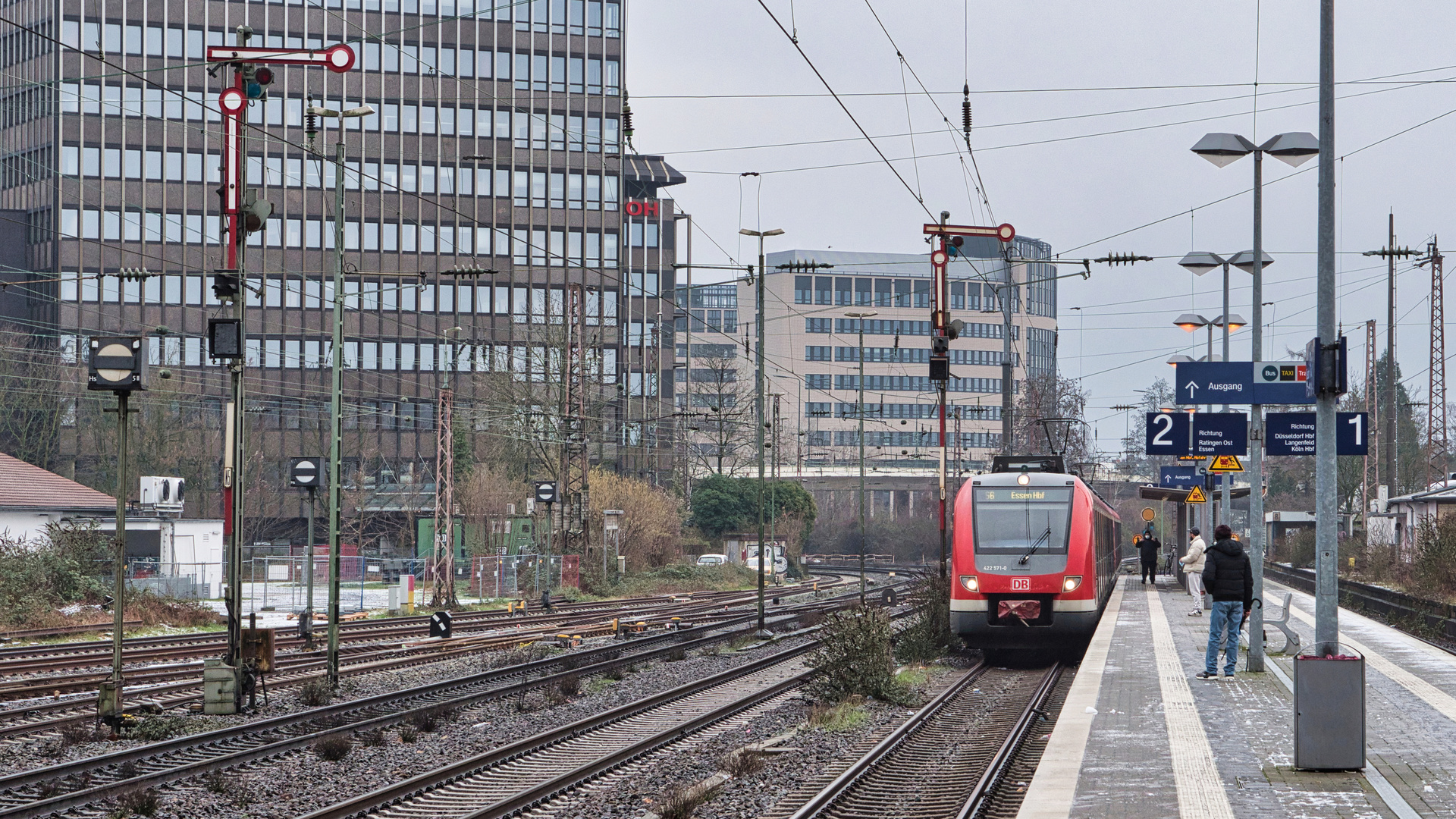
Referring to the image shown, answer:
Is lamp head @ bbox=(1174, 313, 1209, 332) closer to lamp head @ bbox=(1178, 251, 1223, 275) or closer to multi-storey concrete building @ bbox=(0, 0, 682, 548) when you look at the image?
lamp head @ bbox=(1178, 251, 1223, 275)

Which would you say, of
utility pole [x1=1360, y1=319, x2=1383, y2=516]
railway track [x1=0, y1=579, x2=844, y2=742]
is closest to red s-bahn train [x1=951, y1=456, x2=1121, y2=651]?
railway track [x1=0, y1=579, x2=844, y2=742]

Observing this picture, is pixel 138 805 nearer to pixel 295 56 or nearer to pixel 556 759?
pixel 556 759

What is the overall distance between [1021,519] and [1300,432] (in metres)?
7.70

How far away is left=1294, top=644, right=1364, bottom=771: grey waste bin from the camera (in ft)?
36.2

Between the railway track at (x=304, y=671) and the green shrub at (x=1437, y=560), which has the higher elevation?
the green shrub at (x=1437, y=560)

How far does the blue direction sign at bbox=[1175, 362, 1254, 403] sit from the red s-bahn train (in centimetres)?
478

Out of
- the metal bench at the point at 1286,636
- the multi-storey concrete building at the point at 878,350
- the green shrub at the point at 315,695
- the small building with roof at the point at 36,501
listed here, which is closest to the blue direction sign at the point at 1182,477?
the metal bench at the point at 1286,636

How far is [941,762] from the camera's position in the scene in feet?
47.0

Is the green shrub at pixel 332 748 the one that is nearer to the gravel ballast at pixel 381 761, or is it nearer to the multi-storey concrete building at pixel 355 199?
the gravel ballast at pixel 381 761

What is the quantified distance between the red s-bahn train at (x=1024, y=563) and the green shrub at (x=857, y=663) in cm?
336

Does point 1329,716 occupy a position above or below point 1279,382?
below

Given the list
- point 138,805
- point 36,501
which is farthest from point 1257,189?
point 36,501

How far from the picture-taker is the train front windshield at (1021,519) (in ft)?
75.9

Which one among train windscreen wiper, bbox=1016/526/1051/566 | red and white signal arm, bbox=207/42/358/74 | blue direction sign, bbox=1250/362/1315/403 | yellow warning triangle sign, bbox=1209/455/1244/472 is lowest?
train windscreen wiper, bbox=1016/526/1051/566
